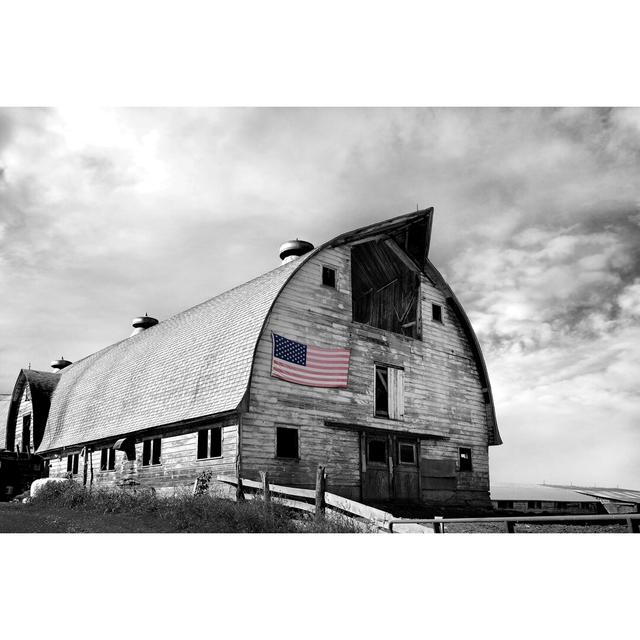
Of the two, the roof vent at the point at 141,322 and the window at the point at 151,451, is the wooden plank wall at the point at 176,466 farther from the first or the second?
the roof vent at the point at 141,322

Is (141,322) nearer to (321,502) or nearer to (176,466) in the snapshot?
(176,466)

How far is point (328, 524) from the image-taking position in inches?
449

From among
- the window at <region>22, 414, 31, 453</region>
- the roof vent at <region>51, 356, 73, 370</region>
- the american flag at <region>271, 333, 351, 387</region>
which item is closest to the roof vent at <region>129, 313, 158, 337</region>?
the window at <region>22, 414, 31, 453</region>

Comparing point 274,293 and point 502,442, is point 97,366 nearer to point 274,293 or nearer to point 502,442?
point 274,293

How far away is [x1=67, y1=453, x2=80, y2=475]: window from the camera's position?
23.6 meters

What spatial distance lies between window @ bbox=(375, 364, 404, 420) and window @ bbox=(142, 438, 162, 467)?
Result: 658 cm

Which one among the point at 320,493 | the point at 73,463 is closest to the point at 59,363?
the point at 73,463

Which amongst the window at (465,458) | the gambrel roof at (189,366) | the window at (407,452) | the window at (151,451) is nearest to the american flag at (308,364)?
the gambrel roof at (189,366)

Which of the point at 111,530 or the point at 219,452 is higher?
the point at 219,452

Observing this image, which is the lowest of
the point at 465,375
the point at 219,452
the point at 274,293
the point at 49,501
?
the point at 49,501

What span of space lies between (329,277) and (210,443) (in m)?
5.94
